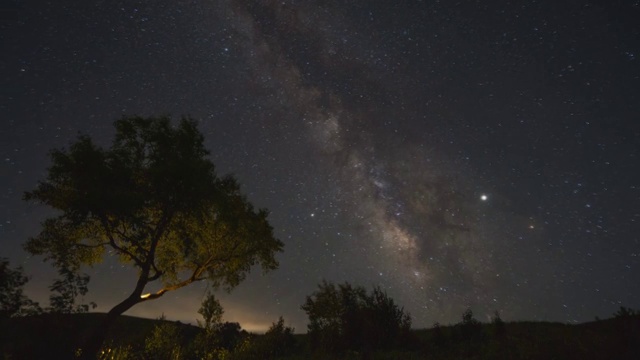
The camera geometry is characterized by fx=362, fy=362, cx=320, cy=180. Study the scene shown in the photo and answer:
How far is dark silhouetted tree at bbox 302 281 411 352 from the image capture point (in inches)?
631

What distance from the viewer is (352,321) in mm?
17078

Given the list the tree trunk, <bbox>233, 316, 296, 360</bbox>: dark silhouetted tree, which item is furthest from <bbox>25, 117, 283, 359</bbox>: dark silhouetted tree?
<bbox>233, 316, 296, 360</bbox>: dark silhouetted tree

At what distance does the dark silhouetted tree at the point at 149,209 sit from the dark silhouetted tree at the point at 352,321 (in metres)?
6.50

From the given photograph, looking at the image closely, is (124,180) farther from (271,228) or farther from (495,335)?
(495,335)

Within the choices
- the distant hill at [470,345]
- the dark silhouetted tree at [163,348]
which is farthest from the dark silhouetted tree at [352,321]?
the dark silhouetted tree at [163,348]

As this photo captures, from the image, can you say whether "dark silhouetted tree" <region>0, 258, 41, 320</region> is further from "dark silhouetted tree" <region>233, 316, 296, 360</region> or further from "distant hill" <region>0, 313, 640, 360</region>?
"dark silhouetted tree" <region>233, 316, 296, 360</region>

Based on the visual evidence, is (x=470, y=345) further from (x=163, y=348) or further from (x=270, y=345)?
(x=163, y=348)

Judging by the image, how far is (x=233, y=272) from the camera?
2384 centimetres

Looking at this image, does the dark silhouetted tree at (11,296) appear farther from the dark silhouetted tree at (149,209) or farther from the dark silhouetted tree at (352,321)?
the dark silhouetted tree at (352,321)

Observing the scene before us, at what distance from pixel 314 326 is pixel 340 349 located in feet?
9.94

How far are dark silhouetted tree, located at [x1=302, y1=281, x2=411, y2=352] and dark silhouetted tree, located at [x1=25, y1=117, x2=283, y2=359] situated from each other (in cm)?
650

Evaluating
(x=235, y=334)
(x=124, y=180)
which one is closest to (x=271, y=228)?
(x=235, y=334)

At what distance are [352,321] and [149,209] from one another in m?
12.8

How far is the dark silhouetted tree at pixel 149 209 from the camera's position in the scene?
19.0 m
